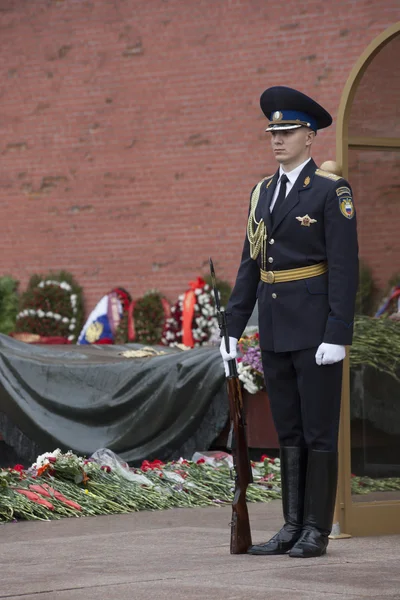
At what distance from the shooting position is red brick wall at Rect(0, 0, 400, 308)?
37.9 ft

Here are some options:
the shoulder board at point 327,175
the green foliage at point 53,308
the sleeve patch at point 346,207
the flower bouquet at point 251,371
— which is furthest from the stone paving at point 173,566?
the green foliage at point 53,308

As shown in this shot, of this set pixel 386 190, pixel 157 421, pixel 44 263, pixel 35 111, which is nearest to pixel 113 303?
pixel 44 263

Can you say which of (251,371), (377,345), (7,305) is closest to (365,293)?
(377,345)

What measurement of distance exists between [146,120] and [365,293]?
7856 mm

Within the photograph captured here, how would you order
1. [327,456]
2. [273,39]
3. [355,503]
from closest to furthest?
[327,456] → [355,503] → [273,39]

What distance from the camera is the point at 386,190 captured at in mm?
4910

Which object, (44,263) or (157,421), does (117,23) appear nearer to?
(44,263)

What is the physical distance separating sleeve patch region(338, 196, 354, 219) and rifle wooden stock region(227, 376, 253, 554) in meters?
0.66

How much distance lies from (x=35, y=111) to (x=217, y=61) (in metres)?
2.20

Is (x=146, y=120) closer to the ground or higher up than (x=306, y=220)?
higher up

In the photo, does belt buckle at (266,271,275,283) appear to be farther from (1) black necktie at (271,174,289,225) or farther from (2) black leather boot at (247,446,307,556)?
(2) black leather boot at (247,446,307,556)

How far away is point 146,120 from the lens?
40.5ft

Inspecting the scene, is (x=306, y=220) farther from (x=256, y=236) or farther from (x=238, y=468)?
(x=238, y=468)

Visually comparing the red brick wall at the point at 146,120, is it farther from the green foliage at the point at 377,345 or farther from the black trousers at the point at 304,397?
the black trousers at the point at 304,397
